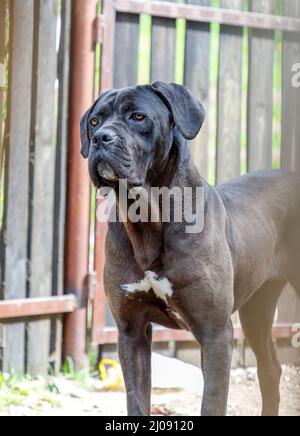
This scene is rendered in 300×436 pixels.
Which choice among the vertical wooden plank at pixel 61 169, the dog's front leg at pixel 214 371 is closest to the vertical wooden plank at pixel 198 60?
the vertical wooden plank at pixel 61 169

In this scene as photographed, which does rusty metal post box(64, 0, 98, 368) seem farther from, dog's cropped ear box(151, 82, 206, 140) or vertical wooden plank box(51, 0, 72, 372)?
dog's cropped ear box(151, 82, 206, 140)

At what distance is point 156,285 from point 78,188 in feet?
5.77

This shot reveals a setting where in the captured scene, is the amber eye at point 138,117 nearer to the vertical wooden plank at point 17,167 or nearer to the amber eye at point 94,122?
the amber eye at point 94,122

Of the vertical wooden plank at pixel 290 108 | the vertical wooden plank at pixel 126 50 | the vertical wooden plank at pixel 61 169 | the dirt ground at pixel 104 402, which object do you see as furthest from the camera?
the vertical wooden plank at pixel 126 50

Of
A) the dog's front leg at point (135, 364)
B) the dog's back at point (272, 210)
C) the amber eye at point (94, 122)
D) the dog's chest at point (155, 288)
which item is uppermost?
the amber eye at point (94, 122)

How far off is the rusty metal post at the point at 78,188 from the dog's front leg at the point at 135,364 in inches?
58.6

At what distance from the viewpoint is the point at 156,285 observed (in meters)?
2.96

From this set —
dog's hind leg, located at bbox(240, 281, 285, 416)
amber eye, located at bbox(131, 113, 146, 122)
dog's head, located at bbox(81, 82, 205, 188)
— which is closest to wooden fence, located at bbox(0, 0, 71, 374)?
dog's hind leg, located at bbox(240, 281, 285, 416)

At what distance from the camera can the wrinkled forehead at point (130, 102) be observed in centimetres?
289

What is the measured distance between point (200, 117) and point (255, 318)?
4.72 ft

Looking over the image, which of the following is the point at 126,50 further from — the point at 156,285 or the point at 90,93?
the point at 156,285

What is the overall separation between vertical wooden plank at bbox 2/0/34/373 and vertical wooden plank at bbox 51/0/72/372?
0.74 feet

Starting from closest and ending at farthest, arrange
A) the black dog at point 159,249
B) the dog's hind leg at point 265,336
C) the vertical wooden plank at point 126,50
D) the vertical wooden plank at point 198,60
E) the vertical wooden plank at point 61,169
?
the black dog at point 159,249 → the dog's hind leg at point 265,336 → the vertical wooden plank at point 61,169 → the vertical wooden plank at point 126,50 → the vertical wooden plank at point 198,60
